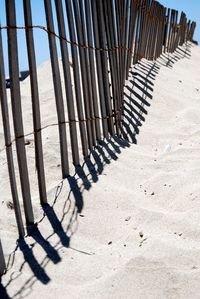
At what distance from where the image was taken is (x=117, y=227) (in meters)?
2.46

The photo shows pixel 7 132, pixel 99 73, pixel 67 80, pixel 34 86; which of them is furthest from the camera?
pixel 99 73

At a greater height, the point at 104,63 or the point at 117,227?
the point at 104,63

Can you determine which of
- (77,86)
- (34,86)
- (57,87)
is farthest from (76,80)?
(34,86)

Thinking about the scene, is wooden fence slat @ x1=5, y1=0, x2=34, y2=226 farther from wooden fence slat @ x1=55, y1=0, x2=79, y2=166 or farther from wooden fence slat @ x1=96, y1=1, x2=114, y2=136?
wooden fence slat @ x1=96, y1=1, x2=114, y2=136

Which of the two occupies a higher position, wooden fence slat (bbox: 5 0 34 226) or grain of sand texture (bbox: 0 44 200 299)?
wooden fence slat (bbox: 5 0 34 226)

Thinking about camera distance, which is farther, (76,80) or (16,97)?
(76,80)

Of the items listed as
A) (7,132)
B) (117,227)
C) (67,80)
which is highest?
(67,80)

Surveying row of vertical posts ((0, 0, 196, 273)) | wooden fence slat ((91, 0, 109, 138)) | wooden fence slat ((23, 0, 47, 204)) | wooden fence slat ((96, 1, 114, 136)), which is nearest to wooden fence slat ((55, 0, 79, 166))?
row of vertical posts ((0, 0, 196, 273))

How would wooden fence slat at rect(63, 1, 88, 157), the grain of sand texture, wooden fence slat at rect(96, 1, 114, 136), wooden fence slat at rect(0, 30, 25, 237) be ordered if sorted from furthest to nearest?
wooden fence slat at rect(96, 1, 114, 136), wooden fence slat at rect(63, 1, 88, 157), wooden fence slat at rect(0, 30, 25, 237), the grain of sand texture

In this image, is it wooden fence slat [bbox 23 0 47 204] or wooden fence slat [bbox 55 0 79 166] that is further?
wooden fence slat [bbox 55 0 79 166]

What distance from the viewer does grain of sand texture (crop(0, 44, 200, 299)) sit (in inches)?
75.9

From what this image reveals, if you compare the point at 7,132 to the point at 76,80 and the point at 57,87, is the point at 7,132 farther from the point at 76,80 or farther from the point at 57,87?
the point at 76,80

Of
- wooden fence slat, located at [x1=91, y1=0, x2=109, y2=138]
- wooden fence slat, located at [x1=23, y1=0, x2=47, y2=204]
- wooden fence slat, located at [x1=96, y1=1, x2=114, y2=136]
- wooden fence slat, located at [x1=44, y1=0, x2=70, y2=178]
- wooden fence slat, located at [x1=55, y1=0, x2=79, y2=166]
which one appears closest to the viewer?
wooden fence slat, located at [x1=23, y1=0, x2=47, y2=204]

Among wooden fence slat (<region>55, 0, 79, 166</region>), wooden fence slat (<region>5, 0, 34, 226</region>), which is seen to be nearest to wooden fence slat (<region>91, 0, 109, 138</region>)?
wooden fence slat (<region>55, 0, 79, 166</region>)
